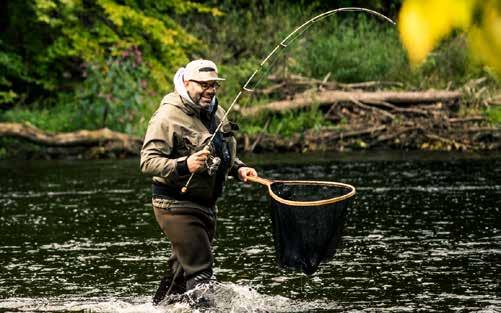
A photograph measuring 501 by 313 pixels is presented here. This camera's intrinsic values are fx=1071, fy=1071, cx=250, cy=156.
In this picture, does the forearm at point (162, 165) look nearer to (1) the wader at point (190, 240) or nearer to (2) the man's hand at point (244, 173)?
(1) the wader at point (190, 240)

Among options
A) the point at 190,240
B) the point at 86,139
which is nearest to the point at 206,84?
the point at 190,240

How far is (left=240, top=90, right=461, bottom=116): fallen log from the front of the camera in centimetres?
2254

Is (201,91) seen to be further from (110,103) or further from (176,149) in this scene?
(110,103)

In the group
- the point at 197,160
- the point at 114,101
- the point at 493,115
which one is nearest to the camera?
the point at 197,160

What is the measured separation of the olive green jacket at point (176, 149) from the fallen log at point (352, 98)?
51.7 ft

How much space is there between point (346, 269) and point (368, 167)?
882cm

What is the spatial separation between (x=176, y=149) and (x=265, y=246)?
4011mm

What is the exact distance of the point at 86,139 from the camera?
21.9 m

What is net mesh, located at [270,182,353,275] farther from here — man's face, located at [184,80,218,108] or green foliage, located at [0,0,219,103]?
green foliage, located at [0,0,219,103]

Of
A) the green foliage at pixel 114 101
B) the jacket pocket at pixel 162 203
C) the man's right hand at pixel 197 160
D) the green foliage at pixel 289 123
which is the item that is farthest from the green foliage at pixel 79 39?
the man's right hand at pixel 197 160

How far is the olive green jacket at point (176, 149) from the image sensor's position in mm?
6668

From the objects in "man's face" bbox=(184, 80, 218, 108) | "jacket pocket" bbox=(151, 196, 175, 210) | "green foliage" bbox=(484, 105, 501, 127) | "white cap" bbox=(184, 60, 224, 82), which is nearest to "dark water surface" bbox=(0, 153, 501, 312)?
"jacket pocket" bbox=(151, 196, 175, 210)

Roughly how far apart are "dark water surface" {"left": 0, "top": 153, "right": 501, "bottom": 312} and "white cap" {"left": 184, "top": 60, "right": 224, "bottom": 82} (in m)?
1.53

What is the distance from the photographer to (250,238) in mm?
11273
